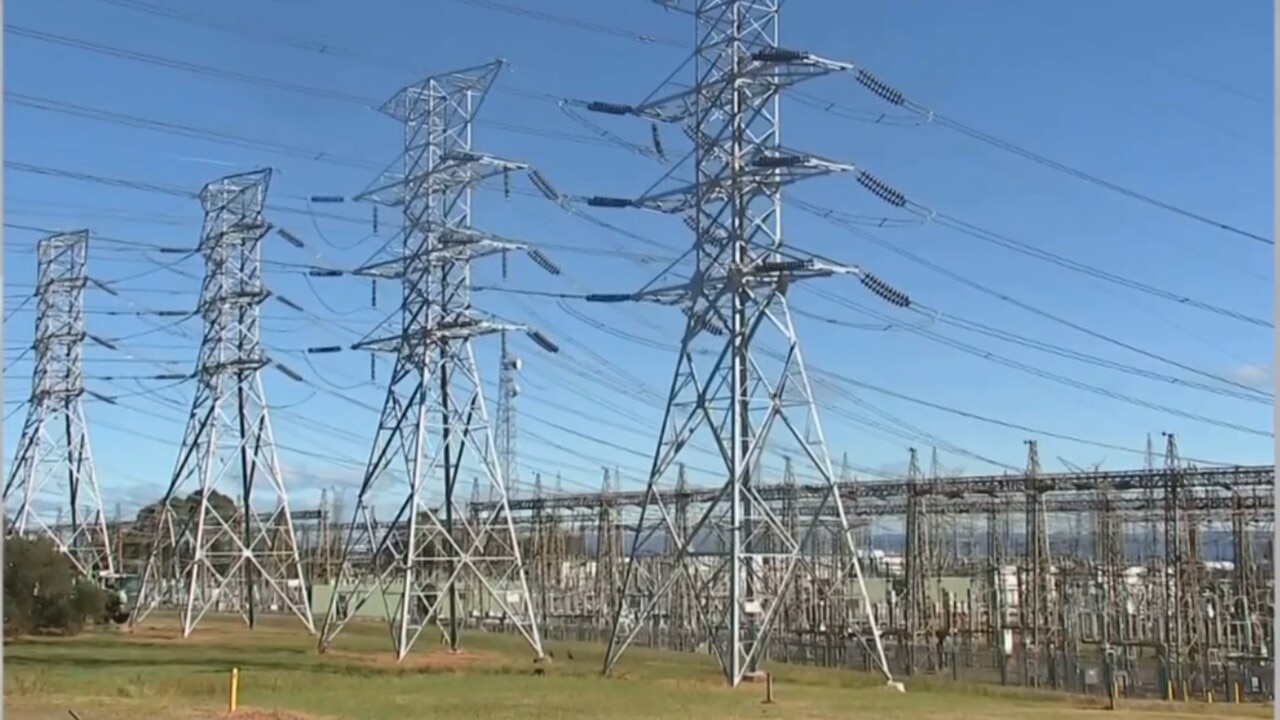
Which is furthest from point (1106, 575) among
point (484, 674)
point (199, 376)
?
point (199, 376)

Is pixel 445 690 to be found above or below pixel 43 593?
below

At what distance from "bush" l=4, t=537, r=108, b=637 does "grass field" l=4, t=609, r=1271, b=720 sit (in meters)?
3.82

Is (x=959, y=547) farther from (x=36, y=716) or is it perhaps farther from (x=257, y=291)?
(x=36, y=716)

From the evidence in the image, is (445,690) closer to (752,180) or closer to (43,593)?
(752,180)

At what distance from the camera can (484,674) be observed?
102ft

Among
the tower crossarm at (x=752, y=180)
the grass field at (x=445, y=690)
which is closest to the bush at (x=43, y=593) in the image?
the grass field at (x=445, y=690)

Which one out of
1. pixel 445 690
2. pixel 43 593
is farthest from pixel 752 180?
pixel 43 593

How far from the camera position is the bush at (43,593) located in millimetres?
43938

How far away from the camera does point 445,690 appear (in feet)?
84.7

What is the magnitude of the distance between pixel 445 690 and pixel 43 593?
1038 inches

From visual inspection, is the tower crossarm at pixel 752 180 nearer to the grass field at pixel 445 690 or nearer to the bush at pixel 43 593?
the grass field at pixel 445 690

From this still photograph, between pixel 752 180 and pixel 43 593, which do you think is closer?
pixel 752 180

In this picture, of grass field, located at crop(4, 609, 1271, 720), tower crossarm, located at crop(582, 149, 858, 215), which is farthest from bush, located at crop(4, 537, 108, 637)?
tower crossarm, located at crop(582, 149, 858, 215)

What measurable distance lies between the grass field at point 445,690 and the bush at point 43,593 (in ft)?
12.5
